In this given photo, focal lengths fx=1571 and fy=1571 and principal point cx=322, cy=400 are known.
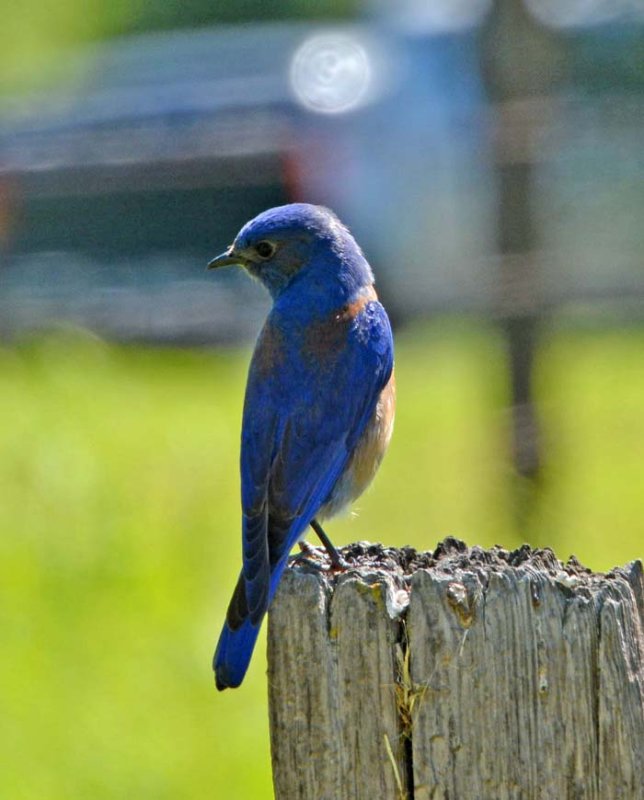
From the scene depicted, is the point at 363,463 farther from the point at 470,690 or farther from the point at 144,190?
the point at 144,190

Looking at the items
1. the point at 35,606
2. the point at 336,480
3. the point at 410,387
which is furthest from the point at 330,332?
the point at 410,387

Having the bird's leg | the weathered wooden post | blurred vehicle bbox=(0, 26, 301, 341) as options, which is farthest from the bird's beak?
blurred vehicle bbox=(0, 26, 301, 341)

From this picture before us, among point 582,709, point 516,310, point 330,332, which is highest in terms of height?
point 516,310

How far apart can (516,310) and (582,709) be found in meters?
5.22

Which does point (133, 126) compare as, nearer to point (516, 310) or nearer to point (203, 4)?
point (516, 310)

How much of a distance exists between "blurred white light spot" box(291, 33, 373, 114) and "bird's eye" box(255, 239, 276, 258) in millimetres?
6910

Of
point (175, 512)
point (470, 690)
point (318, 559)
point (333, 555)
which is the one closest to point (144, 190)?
point (175, 512)

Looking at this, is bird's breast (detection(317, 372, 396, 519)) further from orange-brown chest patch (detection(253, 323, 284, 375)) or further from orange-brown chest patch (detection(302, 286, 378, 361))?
orange-brown chest patch (detection(253, 323, 284, 375))

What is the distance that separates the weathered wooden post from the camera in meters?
2.56

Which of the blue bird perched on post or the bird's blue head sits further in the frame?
the bird's blue head

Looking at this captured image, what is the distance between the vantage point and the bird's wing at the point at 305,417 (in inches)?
155

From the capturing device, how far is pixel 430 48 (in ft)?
38.3

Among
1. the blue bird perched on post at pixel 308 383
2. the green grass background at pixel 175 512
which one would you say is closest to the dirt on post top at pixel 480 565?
the blue bird perched on post at pixel 308 383

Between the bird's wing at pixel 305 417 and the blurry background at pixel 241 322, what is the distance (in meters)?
1.62
